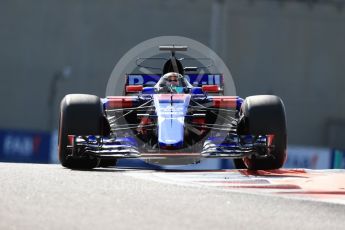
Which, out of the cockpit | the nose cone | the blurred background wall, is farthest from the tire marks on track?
the blurred background wall

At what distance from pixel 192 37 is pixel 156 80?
42.8 m

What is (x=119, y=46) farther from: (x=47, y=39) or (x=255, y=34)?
(x=255, y=34)

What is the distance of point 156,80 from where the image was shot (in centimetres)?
1388

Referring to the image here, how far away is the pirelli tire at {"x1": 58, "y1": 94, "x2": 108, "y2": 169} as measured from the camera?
11180 mm

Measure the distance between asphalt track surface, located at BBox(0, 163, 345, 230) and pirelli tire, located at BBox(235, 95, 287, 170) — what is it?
7.34 feet

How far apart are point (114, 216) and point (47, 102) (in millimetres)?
48224

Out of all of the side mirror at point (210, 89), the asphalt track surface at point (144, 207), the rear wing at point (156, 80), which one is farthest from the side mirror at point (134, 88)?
the asphalt track surface at point (144, 207)

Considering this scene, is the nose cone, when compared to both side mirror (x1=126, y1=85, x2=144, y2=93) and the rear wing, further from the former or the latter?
the rear wing

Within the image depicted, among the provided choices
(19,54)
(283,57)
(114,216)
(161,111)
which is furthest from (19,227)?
(283,57)

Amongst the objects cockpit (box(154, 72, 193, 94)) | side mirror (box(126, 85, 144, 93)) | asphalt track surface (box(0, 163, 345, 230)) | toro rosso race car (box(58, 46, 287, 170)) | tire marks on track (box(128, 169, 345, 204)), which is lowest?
tire marks on track (box(128, 169, 345, 204))

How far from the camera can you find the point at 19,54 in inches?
2136

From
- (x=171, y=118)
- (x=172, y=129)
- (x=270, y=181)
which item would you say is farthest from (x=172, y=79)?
(x=270, y=181)

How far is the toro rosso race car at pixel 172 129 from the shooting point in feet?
35.8

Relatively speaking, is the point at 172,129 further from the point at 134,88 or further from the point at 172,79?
the point at 134,88
